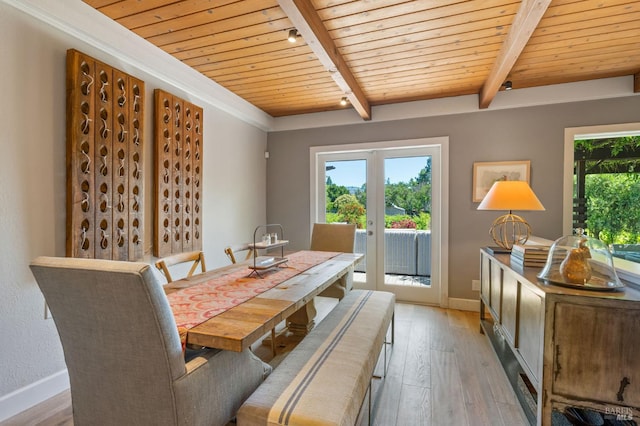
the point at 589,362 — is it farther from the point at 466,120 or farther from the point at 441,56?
the point at 466,120

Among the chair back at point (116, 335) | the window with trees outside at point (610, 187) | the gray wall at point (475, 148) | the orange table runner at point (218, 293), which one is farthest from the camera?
the window with trees outside at point (610, 187)

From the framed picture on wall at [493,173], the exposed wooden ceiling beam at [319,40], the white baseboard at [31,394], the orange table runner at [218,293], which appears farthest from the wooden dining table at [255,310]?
the framed picture on wall at [493,173]

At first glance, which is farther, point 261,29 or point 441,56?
point 441,56

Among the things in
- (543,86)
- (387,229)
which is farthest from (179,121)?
(543,86)

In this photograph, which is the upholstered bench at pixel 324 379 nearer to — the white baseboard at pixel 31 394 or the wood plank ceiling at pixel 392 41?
the white baseboard at pixel 31 394

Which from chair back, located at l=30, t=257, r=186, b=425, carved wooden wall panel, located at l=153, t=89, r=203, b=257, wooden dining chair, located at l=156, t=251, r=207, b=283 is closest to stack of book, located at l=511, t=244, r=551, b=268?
chair back, located at l=30, t=257, r=186, b=425

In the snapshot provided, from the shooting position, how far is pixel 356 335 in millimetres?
1676

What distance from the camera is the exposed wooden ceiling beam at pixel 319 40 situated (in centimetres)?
179

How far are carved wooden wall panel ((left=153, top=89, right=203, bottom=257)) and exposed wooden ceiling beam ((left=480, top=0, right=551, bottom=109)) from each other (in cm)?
269

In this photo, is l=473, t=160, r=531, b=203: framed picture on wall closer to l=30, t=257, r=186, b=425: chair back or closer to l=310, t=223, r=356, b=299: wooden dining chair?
l=310, t=223, r=356, b=299: wooden dining chair

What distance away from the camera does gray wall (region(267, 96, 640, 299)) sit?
318cm

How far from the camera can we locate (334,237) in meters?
3.40

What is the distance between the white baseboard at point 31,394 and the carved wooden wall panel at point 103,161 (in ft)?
2.63

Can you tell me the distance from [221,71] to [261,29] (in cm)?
89
